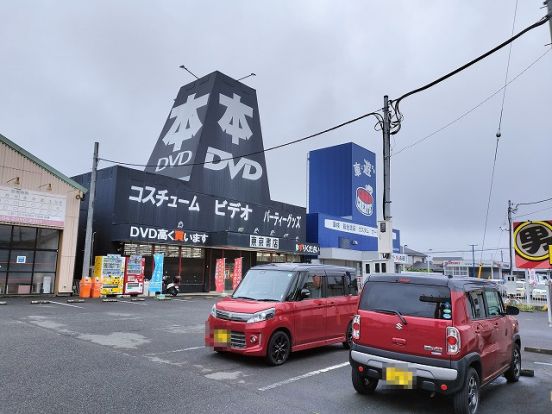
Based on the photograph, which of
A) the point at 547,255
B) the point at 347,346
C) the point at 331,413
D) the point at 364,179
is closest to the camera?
the point at 331,413

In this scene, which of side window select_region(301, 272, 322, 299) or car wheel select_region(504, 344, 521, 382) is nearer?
car wheel select_region(504, 344, 521, 382)

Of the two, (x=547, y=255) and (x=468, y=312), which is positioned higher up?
(x=547, y=255)

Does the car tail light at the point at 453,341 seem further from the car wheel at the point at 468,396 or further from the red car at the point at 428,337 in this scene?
the car wheel at the point at 468,396

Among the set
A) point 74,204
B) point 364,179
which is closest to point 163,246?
point 74,204

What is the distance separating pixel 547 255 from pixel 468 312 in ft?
24.6

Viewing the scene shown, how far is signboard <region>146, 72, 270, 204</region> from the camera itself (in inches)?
1110

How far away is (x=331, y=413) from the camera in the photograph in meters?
5.29

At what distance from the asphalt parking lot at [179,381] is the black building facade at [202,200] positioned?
1314cm

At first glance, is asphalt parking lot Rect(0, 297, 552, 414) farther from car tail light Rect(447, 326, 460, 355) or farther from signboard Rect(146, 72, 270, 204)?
signboard Rect(146, 72, 270, 204)

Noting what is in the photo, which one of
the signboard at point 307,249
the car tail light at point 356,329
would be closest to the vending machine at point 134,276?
the signboard at point 307,249

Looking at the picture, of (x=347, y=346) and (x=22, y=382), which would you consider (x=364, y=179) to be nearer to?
(x=347, y=346)

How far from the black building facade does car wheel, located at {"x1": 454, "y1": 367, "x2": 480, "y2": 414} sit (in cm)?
1912

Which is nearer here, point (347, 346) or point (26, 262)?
point (347, 346)

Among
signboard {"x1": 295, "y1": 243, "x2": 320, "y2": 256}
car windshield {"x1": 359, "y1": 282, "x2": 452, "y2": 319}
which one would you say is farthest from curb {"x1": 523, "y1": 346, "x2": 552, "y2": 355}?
signboard {"x1": 295, "y1": 243, "x2": 320, "y2": 256}
